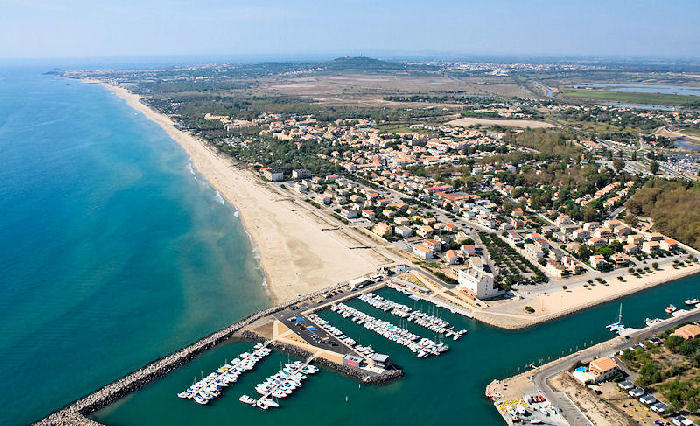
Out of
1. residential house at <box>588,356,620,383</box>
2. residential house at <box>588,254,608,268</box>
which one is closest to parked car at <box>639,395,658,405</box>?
residential house at <box>588,356,620,383</box>

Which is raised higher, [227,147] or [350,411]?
[227,147]

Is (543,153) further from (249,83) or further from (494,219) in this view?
(249,83)

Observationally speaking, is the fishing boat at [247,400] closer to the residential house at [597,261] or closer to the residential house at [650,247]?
the residential house at [597,261]

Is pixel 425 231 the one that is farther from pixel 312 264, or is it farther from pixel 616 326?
pixel 616 326

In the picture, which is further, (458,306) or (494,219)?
(494,219)

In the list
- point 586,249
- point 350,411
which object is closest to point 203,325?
point 350,411

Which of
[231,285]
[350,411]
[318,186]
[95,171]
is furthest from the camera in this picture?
[95,171]
